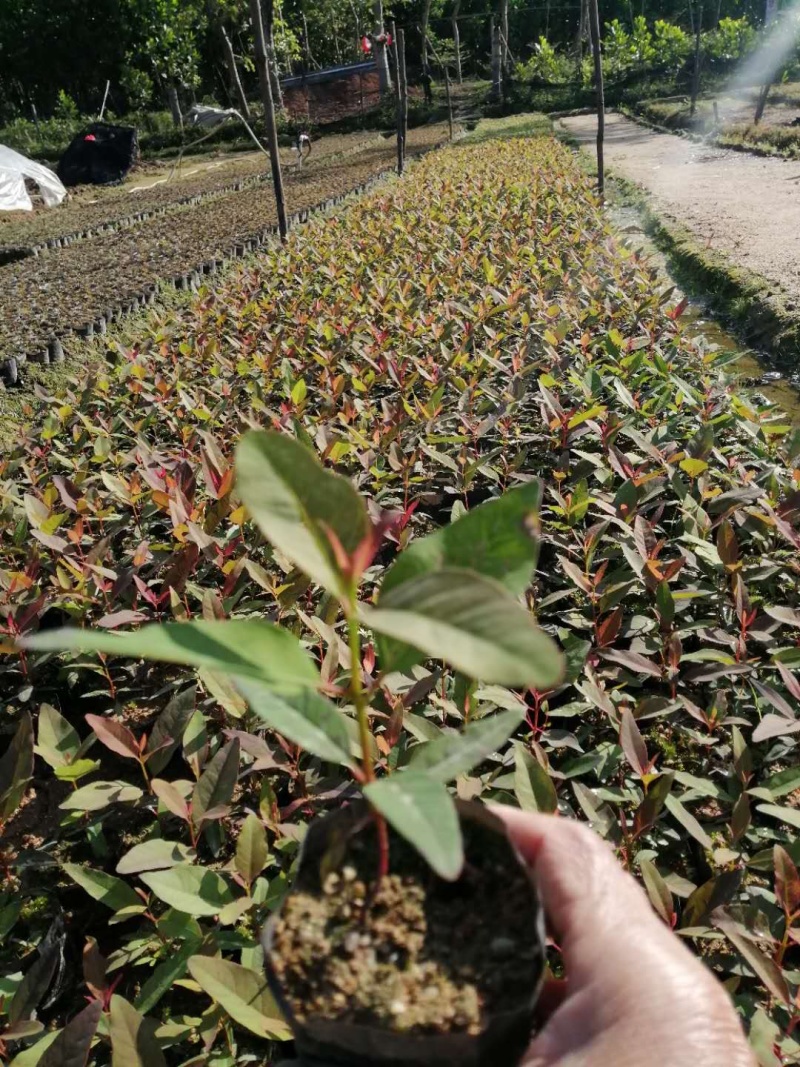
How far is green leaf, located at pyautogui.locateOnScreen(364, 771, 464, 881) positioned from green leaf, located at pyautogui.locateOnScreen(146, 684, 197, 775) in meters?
1.24

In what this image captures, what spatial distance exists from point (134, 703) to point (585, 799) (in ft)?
4.65

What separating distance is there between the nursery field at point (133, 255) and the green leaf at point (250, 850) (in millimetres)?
5875

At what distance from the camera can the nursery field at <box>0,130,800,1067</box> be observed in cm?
141

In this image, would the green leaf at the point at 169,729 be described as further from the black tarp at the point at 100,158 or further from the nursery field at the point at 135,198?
the black tarp at the point at 100,158

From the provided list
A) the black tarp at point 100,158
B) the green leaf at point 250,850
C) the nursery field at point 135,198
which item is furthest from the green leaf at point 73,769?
A: the black tarp at point 100,158

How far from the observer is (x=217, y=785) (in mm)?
1577

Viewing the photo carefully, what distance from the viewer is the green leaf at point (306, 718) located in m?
0.62

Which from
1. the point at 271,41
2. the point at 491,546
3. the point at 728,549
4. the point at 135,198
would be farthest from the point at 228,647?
the point at 271,41

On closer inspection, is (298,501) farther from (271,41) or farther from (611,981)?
(271,41)

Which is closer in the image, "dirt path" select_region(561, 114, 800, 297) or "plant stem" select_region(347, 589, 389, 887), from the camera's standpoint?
"plant stem" select_region(347, 589, 389, 887)

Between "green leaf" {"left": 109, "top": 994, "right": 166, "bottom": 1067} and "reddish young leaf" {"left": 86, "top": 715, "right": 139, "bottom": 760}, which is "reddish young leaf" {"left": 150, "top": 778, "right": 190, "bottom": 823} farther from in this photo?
"green leaf" {"left": 109, "top": 994, "right": 166, "bottom": 1067}

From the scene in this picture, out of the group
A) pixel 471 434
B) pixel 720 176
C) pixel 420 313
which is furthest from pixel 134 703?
pixel 720 176

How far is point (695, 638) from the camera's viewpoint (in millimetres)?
2336

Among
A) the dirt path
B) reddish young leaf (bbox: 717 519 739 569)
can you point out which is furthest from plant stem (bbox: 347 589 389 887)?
the dirt path
